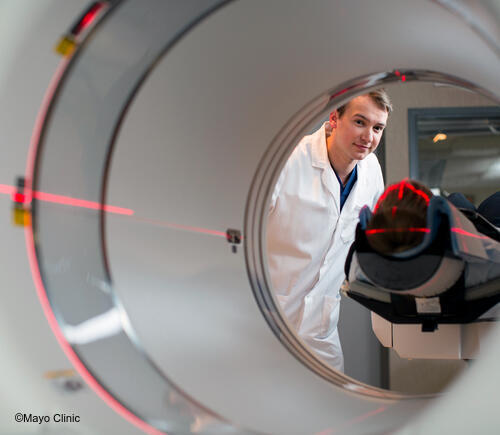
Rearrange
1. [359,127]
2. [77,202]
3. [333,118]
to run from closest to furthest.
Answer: [77,202] → [359,127] → [333,118]

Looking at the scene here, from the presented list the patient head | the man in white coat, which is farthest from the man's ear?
the patient head

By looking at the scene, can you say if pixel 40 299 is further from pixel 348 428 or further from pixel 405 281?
pixel 405 281


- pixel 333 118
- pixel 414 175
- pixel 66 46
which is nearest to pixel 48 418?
pixel 66 46

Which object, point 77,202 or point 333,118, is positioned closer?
point 77,202

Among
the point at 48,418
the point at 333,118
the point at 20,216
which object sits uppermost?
the point at 333,118

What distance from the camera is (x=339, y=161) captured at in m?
1.72

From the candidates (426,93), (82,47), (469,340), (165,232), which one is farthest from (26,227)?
(426,93)

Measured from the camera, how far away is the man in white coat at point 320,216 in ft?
5.27

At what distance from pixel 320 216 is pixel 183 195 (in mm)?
865

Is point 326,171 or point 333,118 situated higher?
point 333,118

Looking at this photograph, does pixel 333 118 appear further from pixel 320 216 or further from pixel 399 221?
pixel 399 221

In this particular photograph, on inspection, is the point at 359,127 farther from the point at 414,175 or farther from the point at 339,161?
the point at 414,175

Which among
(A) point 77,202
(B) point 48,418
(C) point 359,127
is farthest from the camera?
(C) point 359,127

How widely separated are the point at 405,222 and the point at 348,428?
460 mm
